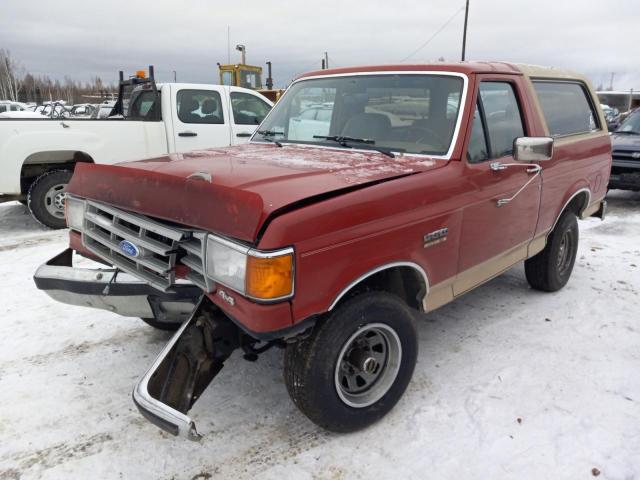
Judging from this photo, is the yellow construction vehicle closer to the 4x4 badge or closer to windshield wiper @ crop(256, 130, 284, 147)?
windshield wiper @ crop(256, 130, 284, 147)

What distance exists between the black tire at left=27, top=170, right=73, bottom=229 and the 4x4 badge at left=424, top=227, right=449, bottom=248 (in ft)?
19.1

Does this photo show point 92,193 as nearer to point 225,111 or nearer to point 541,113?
point 541,113

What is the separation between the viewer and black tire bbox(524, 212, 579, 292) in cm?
456

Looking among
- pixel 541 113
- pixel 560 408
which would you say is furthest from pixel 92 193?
pixel 541 113

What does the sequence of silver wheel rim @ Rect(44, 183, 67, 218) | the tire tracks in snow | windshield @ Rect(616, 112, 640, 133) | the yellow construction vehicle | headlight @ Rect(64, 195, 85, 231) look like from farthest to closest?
Result: the yellow construction vehicle
windshield @ Rect(616, 112, 640, 133)
silver wheel rim @ Rect(44, 183, 67, 218)
headlight @ Rect(64, 195, 85, 231)
the tire tracks in snow

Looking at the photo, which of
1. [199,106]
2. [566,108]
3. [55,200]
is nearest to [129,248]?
[566,108]

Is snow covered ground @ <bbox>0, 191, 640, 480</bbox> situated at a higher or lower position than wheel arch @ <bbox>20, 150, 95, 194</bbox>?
lower

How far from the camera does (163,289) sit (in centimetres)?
254

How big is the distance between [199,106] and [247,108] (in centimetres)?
82

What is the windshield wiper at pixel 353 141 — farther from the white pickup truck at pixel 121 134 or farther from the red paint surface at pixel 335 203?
the white pickup truck at pixel 121 134

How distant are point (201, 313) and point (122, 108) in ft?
23.5

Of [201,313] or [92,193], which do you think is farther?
[92,193]

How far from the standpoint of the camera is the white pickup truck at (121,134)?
6.62 m

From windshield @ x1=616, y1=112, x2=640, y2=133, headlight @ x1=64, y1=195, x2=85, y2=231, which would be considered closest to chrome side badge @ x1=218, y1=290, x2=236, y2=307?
headlight @ x1=64, y1=195, x2=85, y2=231
